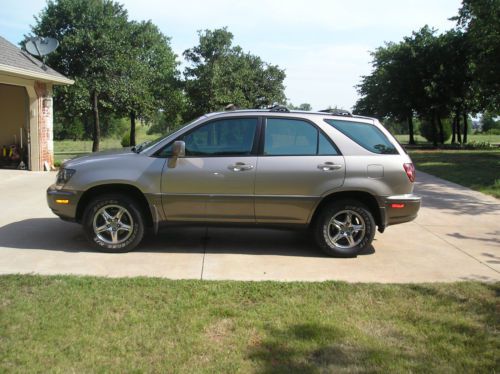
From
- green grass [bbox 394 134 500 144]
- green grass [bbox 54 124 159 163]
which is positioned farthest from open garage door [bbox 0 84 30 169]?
A: green grass [bbox 394 134 500 144]

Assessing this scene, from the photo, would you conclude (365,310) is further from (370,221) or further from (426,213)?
(426,213)

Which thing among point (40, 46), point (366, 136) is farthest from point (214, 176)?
point (40, 46)

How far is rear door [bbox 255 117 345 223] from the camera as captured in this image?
6066mm

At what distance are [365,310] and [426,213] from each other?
5347 mm

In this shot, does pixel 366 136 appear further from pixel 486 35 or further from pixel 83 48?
pixel 83 48

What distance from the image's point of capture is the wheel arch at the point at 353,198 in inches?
244

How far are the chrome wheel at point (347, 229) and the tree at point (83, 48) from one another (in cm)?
1977

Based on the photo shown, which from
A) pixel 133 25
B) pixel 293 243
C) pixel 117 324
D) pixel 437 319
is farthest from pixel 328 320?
pixel 133 25

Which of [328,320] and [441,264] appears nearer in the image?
[328,320]

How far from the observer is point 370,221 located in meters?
6.18

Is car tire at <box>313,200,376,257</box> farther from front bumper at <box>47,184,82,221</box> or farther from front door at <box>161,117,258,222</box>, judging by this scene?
A: front bumper at <box>47,184,82,221</box>

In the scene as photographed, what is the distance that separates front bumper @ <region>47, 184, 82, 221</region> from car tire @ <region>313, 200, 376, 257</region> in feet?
9.91

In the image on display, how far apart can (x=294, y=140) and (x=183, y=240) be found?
2108 mm

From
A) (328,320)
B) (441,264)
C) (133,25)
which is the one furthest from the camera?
(133,25)
